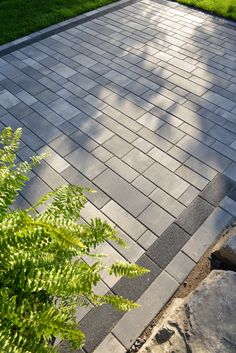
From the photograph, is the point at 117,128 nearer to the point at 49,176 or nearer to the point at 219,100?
the point at 49,176

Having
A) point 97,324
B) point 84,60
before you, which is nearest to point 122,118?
point 84,60

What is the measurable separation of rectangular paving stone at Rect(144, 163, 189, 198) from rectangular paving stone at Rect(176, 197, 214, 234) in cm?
28

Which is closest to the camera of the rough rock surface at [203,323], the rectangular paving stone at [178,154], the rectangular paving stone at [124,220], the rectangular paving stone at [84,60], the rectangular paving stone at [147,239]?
the rough rock surface at [203,323]

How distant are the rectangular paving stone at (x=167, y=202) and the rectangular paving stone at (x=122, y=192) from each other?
0.49ft

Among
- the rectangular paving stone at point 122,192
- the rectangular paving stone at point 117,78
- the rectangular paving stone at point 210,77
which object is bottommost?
the rectangular paving stone at point 122,192

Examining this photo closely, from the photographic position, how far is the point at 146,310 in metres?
3.71

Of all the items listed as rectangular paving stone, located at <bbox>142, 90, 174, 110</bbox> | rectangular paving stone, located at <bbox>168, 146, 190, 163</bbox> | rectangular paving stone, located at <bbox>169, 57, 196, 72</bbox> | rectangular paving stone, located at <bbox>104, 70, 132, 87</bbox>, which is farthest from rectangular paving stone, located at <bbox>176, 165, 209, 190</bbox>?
rectangular paving stone, located at <bbox>169, 57, 196, 72</bbox>

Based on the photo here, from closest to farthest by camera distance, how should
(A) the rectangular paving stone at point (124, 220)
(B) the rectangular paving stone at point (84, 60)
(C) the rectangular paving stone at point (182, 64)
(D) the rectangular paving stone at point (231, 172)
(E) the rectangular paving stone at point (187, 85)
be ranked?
(A) the rectangular paving stone at point (124, 220) → (D) the rectangular paving stone at point (231, 172) → (E) the rectangular paving stone at point (187, 85) → (C) the rectangular paving stone at point (182, 64) → (B) the rectangular paving stone at point (84, 60)

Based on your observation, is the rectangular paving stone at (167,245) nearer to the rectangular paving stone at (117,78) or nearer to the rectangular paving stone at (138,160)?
the rectangular paving stone at (138,160)

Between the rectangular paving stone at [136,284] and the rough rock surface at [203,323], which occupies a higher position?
the rough rock surface at [203,323]

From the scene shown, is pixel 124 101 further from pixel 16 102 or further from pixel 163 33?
pixel 163 33

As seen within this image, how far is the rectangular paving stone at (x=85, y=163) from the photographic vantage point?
5.14 meters

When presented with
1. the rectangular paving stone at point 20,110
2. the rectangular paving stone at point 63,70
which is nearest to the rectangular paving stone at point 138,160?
the rectangular paving stone at point 20,110

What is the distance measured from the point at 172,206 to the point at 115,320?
5.86ft
